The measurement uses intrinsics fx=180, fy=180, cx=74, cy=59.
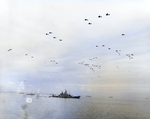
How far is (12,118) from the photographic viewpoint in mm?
87562

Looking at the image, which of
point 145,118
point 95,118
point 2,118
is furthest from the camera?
point 145,118

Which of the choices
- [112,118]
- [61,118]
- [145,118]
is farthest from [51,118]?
[145,118]

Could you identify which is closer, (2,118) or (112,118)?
(2,118)

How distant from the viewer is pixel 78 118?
92.8 m

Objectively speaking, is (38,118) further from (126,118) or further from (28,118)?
(126,118)

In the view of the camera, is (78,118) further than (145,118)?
No

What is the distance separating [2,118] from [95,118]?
153 feet

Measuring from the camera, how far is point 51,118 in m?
90.2

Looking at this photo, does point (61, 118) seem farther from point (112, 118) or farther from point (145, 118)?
point (145, 118)

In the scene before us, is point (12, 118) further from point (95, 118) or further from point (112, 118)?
point (112, 118)

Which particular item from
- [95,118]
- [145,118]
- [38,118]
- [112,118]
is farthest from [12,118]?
[145,118]

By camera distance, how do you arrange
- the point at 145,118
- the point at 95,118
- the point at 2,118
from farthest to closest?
1. the point at 145,118
2. the point at 95,118
3. the point at 2,118

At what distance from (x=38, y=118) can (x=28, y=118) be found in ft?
16.2

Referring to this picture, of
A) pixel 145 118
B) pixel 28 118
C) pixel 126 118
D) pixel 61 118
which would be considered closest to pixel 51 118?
pixel 61 118
